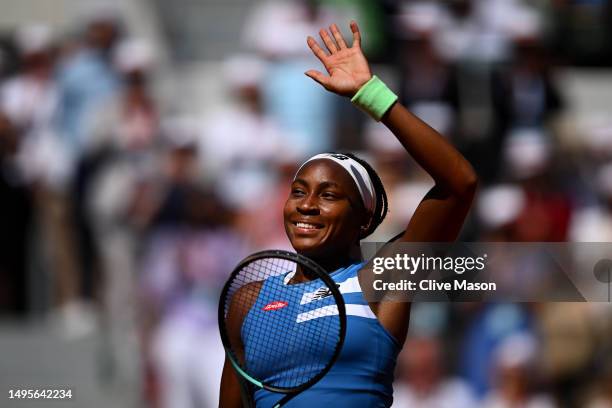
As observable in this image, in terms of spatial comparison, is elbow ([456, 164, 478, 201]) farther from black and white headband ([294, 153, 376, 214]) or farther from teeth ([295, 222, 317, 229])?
teeth ([295, 222, 317, 229])

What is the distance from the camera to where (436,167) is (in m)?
3.20

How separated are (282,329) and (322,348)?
0.14 metres

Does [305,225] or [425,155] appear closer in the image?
[425,155]

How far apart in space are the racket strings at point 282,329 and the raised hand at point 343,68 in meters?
0.47

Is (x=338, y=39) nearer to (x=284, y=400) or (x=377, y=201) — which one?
(x=377, y=201)

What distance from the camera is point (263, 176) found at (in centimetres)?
741

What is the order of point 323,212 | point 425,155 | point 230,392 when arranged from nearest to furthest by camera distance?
1. point 425,155
2. point 323,212
3. point 230,392

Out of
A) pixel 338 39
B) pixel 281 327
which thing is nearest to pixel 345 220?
pixel 281 327

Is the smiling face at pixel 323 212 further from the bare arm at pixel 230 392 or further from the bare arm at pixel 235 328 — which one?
the bare arm at pixel 230 392

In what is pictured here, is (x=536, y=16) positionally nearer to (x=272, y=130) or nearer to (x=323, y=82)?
(x=272, y=130)

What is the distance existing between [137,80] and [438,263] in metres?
5.00

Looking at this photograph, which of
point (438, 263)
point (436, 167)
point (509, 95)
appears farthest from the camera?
point (509, 95)

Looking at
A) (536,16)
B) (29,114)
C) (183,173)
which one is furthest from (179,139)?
(536,16)

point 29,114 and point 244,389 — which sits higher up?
point 29,114
